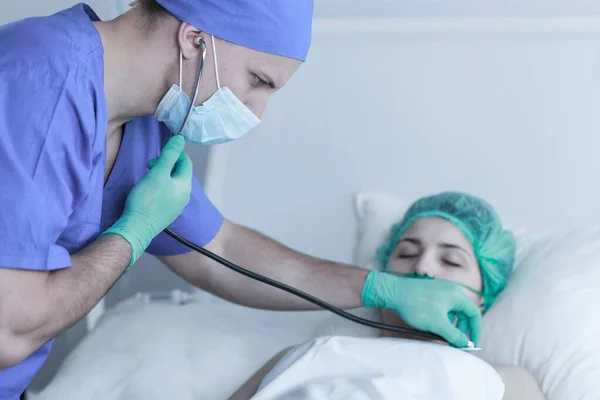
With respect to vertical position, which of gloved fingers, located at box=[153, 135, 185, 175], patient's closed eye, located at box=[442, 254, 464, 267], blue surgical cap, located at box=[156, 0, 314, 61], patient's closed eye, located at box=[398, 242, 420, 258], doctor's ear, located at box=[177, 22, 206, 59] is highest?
blue surgical cap, located at box=[156, 0, 314, 61]

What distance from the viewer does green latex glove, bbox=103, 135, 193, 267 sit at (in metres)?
1.28

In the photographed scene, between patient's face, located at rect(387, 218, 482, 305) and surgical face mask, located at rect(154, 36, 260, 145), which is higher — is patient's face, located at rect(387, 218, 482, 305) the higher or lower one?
the lower one

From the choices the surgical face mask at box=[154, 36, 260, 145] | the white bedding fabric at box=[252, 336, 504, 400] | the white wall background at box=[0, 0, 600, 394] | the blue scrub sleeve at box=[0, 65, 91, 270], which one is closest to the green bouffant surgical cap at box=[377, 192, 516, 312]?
the white wall background at box=[0, 0, 600, 394]

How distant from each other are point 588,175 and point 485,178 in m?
0.25

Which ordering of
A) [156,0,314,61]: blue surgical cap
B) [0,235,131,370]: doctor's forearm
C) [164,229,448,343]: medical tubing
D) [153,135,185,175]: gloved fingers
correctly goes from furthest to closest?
1. [164,229,448,343]: medical tubing
2. [153,135,185,175]: gloved fingers
3. [156,0,314,61]: blue surgical cap
4. [0,235,131,370]: doctor's forearm

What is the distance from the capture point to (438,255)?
169 centimetres

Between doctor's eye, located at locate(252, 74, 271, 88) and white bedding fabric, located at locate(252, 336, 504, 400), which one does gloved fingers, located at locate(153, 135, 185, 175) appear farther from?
white bedding fabric, located at locate(252, 336, 504, 400)

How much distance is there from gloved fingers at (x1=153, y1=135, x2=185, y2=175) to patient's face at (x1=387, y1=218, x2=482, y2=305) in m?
0.59

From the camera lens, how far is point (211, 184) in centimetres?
208

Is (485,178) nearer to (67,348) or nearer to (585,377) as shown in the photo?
(585,377)

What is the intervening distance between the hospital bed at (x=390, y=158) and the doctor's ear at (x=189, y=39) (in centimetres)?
73

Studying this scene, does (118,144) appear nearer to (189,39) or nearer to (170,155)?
(170,155)

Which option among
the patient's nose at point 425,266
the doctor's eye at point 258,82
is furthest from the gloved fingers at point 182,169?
the patient's nose at point 425,266

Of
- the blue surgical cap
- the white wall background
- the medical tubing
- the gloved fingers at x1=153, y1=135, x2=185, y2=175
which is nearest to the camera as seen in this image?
the blue surgical cap
